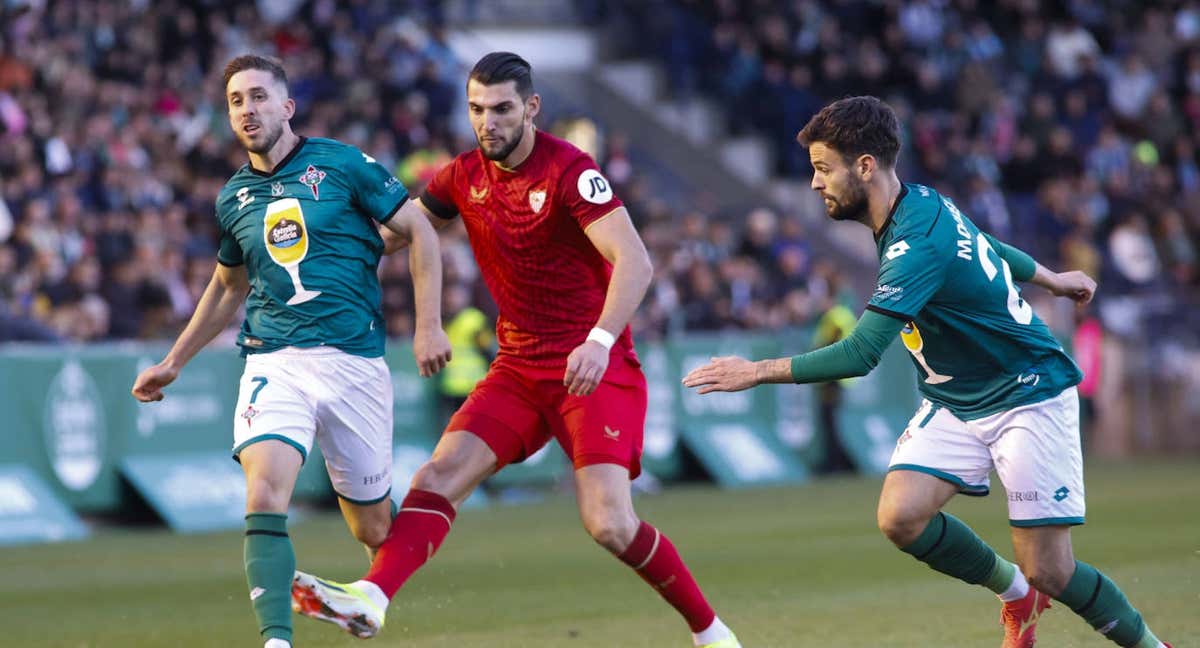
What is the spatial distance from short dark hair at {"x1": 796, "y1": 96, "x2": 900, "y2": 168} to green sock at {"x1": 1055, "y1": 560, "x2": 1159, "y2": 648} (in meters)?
1.78

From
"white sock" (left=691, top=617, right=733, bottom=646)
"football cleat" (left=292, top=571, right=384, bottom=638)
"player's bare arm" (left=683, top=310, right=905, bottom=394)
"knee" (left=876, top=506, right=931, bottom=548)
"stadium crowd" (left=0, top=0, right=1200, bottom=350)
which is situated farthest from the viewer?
"stadium crowd" (left=0, top=0, right=1200, bottom=350)

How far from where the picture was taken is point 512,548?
13.5m

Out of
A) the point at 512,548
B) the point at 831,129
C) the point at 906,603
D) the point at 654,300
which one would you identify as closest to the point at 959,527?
the point at 831,129

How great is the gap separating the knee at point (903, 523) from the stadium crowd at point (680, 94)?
34.1ft

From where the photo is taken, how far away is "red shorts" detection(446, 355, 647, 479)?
7.59 metres

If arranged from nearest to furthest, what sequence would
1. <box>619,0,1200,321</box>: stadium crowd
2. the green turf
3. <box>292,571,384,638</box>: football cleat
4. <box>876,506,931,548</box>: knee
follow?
<box>292,571,384,638</box>: football cleat
<box>876,506,931,548</box>: knee
the green turf
<box>619,0,1200,321</box>: stadium crowd

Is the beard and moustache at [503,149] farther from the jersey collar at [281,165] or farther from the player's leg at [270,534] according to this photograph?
the player's leg at [270,534]

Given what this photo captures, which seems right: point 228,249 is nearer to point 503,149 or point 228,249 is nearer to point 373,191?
point 373,191

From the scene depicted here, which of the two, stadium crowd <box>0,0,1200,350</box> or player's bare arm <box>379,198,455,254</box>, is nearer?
player's bare arm <box>379,198,455,254</box>

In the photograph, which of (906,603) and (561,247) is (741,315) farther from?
(561,247)

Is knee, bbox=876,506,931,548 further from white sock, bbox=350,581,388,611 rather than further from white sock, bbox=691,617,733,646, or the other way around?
white sock, bbox=350,581,388,611

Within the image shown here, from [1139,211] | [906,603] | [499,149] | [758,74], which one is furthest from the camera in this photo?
[758,74]

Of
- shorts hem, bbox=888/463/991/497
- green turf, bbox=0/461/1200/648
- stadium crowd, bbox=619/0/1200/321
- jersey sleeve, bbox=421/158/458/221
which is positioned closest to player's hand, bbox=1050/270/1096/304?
shorts hem, bbox=888/463/991/497

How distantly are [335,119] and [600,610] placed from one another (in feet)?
42.4
